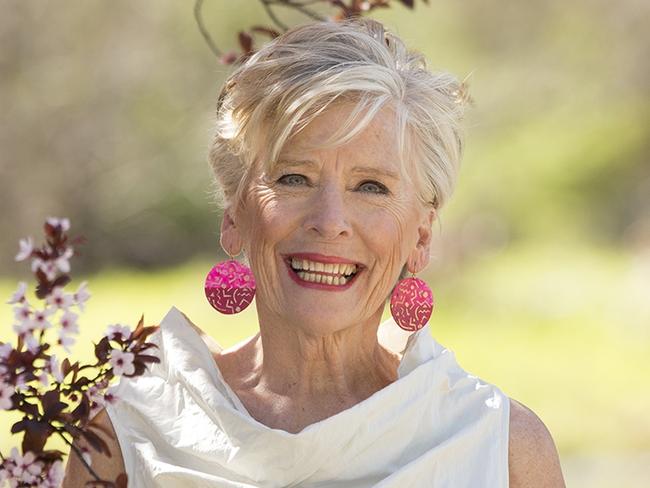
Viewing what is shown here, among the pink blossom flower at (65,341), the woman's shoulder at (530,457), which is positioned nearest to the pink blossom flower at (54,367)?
the pink blossom flower at (65,341)

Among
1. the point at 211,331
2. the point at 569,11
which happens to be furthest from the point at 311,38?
the point at 569,11

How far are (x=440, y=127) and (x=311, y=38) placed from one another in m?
0.34

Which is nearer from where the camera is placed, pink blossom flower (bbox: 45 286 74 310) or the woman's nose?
pink blossom flower (bbox: 45 286 74 310)

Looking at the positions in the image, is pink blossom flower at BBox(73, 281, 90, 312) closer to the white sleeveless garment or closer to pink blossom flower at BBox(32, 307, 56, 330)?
pink blossom flower at BBox(32, 307, 56, 330)

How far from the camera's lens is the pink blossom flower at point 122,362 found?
2.13 meters

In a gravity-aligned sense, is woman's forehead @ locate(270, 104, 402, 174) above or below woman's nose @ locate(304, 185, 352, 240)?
above

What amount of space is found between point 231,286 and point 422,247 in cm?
44

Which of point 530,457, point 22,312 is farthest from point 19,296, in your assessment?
point 530,457

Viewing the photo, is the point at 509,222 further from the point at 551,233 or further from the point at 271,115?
the point at 271,115

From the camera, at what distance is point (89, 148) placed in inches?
536

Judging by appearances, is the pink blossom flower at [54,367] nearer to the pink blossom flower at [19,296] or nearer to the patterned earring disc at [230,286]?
the pink blossom flower at [19,296]

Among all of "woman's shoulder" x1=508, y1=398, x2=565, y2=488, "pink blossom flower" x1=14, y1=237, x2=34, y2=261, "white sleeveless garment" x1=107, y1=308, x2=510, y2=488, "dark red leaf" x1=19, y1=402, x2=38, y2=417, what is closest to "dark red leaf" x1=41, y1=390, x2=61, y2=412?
"dark red leaf" x1=19, y1=402, x2=38, y2=417

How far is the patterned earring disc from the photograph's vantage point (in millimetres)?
2906

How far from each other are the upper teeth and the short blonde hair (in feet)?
0.71
